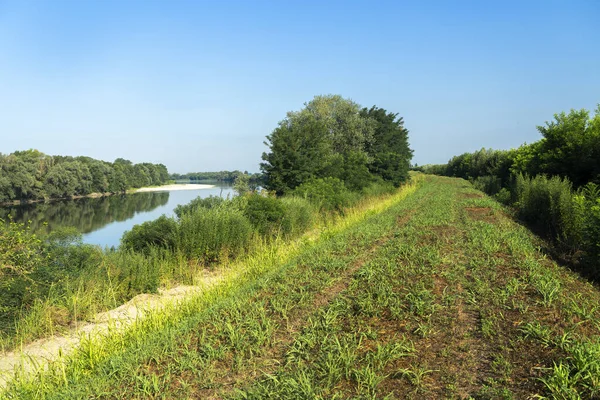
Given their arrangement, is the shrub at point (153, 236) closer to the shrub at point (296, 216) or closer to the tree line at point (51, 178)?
the shrub at point (296, 216)

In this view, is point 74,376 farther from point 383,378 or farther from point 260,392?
point 383,378

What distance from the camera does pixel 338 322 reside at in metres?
4.26

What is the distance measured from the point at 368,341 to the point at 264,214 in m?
9.58

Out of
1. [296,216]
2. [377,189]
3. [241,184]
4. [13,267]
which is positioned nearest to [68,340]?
[13,267]

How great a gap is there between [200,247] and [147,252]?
1.86 m

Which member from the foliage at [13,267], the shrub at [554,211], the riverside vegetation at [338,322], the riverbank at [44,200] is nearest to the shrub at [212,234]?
the riverside vegetation at [338,322]

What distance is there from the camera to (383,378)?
3.05 meters

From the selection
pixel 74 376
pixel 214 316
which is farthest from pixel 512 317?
pixel 74 376

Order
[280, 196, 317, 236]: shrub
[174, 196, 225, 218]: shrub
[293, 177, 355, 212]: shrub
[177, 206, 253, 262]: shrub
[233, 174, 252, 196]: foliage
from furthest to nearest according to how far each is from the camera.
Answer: [233, 174, 252, 196]: foliage < [293, 177, 355, 212]: shrub < [280, 196, 317, 236]: shrub < [174, 196, 225, 218]: shrub < [177, 206, 253, 262]: shrub

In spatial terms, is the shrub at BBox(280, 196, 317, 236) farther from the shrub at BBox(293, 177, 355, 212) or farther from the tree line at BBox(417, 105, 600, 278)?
the tree line at BBox(417, 105, 600, 278)

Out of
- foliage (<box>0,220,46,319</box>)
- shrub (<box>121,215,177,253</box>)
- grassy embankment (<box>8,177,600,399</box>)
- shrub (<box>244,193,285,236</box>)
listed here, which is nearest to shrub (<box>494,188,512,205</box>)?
shrub (<box>244,193,285,236</box>)

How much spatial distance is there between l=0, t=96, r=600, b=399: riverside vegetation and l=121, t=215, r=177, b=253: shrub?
0.55 meters

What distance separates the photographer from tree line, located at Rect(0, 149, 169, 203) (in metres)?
46.5

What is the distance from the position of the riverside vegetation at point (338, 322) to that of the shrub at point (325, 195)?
8.11 meters
